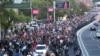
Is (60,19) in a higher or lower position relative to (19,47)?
lower

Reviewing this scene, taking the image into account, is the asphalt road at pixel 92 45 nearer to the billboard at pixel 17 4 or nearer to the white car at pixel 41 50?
the white car at pixel 41 50

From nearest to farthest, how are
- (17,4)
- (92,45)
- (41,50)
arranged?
(17,4), (41,50), (92,45)

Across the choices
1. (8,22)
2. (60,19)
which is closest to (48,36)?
(8,22)

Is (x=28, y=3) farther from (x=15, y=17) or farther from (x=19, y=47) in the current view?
(x=15, y=17)

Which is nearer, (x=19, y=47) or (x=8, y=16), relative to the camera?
(x=19, y=47)

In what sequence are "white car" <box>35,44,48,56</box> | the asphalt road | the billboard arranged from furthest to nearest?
the asphalt road
"white car" <box>35,44,48,56</box>
the billboard

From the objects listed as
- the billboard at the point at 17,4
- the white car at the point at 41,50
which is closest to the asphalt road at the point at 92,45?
the white car at the point at 41,50

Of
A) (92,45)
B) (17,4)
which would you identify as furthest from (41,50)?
(92,45)

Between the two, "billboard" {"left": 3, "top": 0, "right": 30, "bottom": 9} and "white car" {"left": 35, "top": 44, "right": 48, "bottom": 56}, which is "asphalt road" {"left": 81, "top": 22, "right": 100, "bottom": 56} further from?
"billboard" {"left": 3, "top": 0, "right": 30, "bottom": 9}

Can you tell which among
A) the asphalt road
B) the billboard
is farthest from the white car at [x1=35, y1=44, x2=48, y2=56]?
the asphalt road

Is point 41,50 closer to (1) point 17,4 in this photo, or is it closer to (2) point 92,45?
(1) point 17,4

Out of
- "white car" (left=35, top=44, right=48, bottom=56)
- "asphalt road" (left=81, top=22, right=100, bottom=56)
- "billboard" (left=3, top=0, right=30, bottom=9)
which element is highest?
"billboard" (left=3, top=0, right=30, bottom=9)

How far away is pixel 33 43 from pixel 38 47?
90cm

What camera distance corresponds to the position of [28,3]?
34.1m
